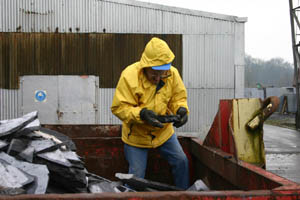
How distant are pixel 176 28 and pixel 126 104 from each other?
829 centimetres

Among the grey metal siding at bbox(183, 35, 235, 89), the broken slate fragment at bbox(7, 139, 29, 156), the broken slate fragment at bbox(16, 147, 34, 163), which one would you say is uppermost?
the grey metal siding at bbox(183, 35, 235, 89)

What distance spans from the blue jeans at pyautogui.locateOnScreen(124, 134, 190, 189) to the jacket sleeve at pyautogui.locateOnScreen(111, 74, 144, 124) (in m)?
0.47

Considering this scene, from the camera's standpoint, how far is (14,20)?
1074 centimetres

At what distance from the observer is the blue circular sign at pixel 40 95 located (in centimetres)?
1075

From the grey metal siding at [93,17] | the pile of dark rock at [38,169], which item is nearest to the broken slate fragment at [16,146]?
the pile of dark rock at [38,169]

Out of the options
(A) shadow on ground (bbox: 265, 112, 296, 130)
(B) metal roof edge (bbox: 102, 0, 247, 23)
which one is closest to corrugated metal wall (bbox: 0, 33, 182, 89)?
(B) metal roof edge (bbox: 102, 0, 247, 23)

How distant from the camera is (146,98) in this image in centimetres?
330

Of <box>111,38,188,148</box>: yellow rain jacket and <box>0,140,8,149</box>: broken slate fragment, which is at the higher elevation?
<box>111,38,188,148</box>: yellow rain jacket

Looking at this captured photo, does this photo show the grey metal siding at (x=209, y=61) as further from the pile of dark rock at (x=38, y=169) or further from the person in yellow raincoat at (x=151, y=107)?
the pile of dark rock at (x=38, y=169)

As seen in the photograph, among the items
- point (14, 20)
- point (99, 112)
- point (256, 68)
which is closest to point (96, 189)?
point (99, 112)

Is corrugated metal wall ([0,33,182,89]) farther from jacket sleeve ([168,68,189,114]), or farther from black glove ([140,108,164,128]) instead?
black glove ([140,108,164,128])

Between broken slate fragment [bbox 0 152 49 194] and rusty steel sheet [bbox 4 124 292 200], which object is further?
broken slate fragment [bbox 0 152 49 194]

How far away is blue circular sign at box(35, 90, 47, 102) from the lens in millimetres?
10750

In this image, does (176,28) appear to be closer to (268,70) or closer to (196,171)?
(196,171)
